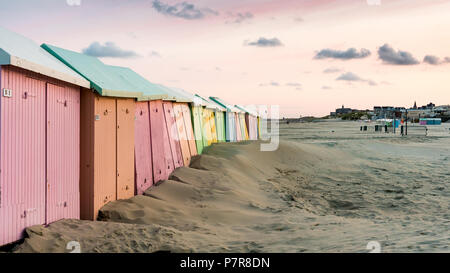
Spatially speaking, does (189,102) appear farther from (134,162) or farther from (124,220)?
(124,220)

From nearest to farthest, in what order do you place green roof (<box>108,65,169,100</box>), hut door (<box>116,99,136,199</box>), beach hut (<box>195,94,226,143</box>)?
hut door (<box>116,99,136,199</box>)
green roof (<box>108,65,169,100</box>)
beach hut (<box>195,94,226,143</box>)

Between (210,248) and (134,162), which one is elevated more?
(134,162)

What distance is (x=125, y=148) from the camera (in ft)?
25.8

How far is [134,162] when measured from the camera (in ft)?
27.2

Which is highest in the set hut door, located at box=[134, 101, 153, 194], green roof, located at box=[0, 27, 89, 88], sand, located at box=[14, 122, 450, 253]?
green roof, located at box=[0, 27, 89, 88]

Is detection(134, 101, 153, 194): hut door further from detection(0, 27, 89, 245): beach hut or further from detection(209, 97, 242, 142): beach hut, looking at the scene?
detection(209, 97, 242, 142): beach hut

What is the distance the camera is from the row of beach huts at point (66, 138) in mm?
4848

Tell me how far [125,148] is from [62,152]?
1882 mm

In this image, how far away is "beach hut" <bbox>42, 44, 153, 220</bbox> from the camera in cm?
656

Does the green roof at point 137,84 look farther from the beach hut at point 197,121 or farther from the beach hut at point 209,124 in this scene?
the beach hut at point 209,124

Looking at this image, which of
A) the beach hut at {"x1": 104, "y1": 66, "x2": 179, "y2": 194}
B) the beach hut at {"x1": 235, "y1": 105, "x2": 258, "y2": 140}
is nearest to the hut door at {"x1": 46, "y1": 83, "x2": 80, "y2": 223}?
the beach hut at {"x1": 104, "y1": 66, "x2": 179, "y2": 194}

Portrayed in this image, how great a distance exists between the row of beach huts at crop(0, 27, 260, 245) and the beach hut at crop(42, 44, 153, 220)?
2 centimetres
